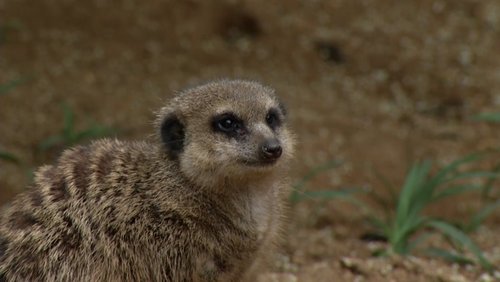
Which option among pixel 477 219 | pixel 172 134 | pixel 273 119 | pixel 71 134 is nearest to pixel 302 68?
pixel 71 134

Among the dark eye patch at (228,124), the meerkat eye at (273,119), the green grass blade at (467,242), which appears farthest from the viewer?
the green grass blade at (467,242)

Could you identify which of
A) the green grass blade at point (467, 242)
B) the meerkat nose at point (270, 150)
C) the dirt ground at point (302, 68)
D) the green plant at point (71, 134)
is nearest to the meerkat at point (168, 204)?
the meerkat nose at point (270, 150)

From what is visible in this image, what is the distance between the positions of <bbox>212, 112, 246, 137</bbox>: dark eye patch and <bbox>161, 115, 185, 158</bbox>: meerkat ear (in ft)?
0.54

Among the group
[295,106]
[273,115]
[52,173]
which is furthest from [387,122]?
[52,173]

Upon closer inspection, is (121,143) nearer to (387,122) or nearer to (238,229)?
(238,229)

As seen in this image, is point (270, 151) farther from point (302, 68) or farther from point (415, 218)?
point (302, 68)

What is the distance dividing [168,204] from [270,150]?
457 mm

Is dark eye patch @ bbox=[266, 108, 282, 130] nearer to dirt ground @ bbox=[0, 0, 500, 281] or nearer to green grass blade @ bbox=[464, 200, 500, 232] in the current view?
green grass blade @ bbox=[464, 200, 500, 232]

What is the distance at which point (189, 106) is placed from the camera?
3.36 meters

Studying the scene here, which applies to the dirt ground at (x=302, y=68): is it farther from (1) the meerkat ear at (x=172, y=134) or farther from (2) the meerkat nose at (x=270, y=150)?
(2) the meerkat nose at (x=270, y=150)

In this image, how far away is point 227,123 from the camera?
10.7ft

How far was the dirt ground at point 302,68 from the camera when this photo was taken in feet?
20.0

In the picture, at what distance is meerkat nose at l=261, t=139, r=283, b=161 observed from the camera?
10.2ft

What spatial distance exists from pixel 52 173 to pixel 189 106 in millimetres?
605
